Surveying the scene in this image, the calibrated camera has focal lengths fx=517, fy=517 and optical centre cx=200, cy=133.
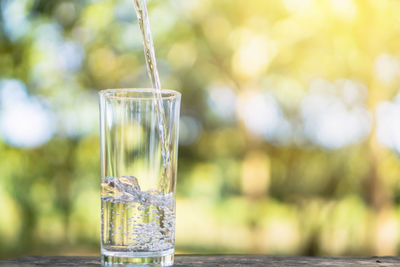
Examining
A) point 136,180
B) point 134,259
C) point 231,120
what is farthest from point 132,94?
point 231,120

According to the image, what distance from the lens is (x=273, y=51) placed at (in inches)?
172

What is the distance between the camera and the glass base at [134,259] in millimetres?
714

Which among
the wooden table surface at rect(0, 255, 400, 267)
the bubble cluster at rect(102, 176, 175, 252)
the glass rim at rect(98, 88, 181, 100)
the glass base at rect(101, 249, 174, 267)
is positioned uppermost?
the glass rim at rect(98, 88, 181, 100)

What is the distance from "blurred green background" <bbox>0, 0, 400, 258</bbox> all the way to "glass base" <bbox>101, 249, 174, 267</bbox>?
359 centimetres

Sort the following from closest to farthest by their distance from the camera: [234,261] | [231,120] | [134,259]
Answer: [134,259], [234,261], [231,120]

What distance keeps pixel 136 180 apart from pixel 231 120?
12.0ft

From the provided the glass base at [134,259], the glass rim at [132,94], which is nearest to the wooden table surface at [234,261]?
the glass base at [134,259]

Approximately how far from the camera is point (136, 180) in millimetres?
733

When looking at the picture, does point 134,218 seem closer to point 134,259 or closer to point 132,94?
point 134,259

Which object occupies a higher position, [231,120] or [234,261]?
[231,120]

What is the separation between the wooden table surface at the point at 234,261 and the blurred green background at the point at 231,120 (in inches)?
135

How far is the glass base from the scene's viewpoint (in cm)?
71

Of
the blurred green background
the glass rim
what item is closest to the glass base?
the glass rim

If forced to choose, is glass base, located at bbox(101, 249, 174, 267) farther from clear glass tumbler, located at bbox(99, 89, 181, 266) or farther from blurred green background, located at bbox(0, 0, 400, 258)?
blurred green background, located at bbox(0, 0, 400, 258)
